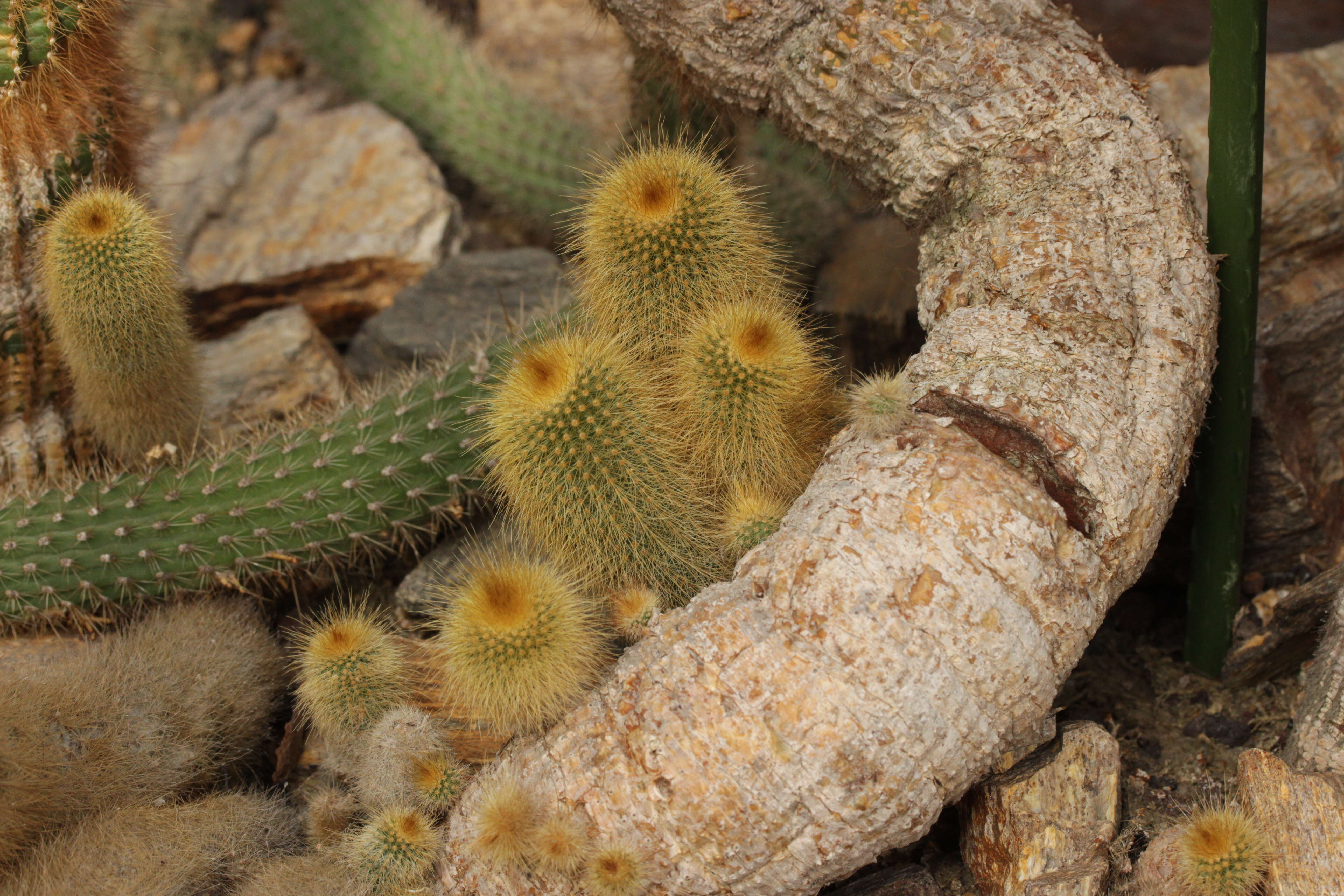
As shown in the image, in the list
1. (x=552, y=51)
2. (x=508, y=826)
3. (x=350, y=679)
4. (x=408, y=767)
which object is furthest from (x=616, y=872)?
(x=552, y=51)

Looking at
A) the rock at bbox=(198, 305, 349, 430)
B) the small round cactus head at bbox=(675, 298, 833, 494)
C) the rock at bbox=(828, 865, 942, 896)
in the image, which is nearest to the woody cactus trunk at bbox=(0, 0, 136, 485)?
the rock at bbox=(198, 305, 349, 430)

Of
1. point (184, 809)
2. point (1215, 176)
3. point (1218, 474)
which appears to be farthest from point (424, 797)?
point (1215, 176)

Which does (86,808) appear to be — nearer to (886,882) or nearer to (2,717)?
(2,717)

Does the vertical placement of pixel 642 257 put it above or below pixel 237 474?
above

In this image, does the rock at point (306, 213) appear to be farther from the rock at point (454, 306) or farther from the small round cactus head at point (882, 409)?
the small round cactus head at point (882, 409)

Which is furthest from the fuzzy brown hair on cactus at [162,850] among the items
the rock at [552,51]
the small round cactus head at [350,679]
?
the rock at [552,51]

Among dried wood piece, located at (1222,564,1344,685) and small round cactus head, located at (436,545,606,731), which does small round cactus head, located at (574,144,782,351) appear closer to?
small round cactus head, located at (436,545,606,731)

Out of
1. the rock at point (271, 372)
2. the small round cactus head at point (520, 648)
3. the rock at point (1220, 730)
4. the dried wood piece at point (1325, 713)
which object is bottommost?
the rock at point (271, 372)
